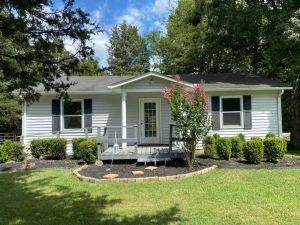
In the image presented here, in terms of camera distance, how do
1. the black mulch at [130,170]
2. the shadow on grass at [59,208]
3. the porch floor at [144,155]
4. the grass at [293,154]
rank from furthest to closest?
1. the grass at [293,154]
2. the porch floor at [144,155]
3. the black mulch at [130,170]
4. the shadow on grass at [59,208]

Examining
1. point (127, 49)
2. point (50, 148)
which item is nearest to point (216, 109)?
point (50, 148)

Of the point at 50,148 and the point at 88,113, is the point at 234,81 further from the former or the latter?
the point at 50,148

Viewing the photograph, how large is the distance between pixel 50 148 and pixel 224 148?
6.58m

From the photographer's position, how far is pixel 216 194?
7.43 meters

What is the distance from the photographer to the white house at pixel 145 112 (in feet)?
50.3

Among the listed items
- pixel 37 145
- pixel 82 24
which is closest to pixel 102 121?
pixel 37 145

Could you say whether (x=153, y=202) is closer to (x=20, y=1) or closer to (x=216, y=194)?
(x=216, y=194)

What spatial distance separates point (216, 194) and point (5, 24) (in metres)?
5.25

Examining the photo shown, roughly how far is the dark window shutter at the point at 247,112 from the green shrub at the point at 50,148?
25.7ft

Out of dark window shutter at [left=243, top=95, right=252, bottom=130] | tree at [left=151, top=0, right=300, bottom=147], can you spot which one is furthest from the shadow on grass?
tree at [left=151, top=0, right=300, bottom=147]

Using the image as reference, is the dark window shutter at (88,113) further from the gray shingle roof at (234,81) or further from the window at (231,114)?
the window at (231,114)

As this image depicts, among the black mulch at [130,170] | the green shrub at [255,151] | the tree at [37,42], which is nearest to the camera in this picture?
the tree at [37,42]

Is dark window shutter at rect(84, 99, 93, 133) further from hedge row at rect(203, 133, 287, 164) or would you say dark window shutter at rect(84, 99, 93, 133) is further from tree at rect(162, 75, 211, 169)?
tree at rect(162, 75, 211, 169)

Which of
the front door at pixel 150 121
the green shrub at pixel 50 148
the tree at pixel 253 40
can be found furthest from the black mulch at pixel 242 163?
the green shrub at pixel 50 148
